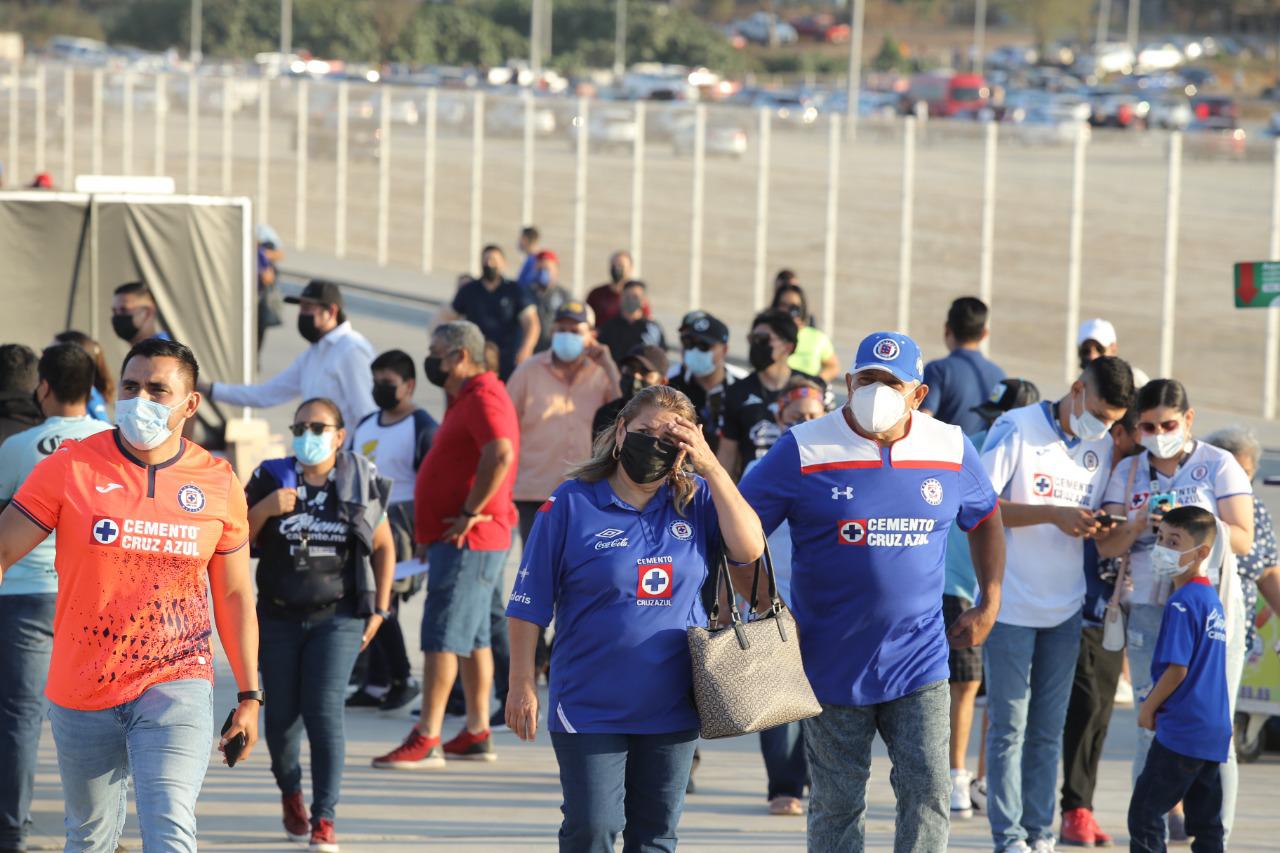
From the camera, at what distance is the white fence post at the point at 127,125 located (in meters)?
39.0

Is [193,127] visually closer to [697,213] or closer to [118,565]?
[697,213]

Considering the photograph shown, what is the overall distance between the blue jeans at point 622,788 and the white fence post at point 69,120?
36973mm

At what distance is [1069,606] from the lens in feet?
23.7

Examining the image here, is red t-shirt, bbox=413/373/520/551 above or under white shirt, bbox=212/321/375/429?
under

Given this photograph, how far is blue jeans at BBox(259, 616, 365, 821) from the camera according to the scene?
739cm

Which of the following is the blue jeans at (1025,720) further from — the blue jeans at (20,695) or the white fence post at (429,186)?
the white fence post at (429,186)

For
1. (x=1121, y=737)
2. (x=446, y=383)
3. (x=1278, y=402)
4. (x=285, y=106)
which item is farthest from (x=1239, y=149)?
(x=285, y=106)

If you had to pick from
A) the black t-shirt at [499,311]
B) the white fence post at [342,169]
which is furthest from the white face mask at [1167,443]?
the white fence post at [342,169]

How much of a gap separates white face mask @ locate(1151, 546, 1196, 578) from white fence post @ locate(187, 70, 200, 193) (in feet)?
106

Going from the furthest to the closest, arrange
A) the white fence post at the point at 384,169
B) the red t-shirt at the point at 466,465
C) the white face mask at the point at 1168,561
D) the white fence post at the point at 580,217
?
1. the white fence post at the point at 384,169
2. the white fence post at the point at 580,217
3. the red t-shirt at the point at 466,465
4. the white face mask at the point at 1168,561

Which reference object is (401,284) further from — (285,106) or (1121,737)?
(1121,737)

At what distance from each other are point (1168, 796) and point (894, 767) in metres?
1.24

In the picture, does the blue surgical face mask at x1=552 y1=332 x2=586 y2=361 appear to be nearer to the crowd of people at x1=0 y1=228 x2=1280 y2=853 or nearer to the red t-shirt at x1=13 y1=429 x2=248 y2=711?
the crowd of people at x1=0 y1=228 x2=1280 y2=853

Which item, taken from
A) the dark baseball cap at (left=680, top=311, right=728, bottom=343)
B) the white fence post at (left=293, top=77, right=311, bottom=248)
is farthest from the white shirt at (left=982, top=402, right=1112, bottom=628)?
the white fence post at (left=293, top=77, right=311, bottom=248)
